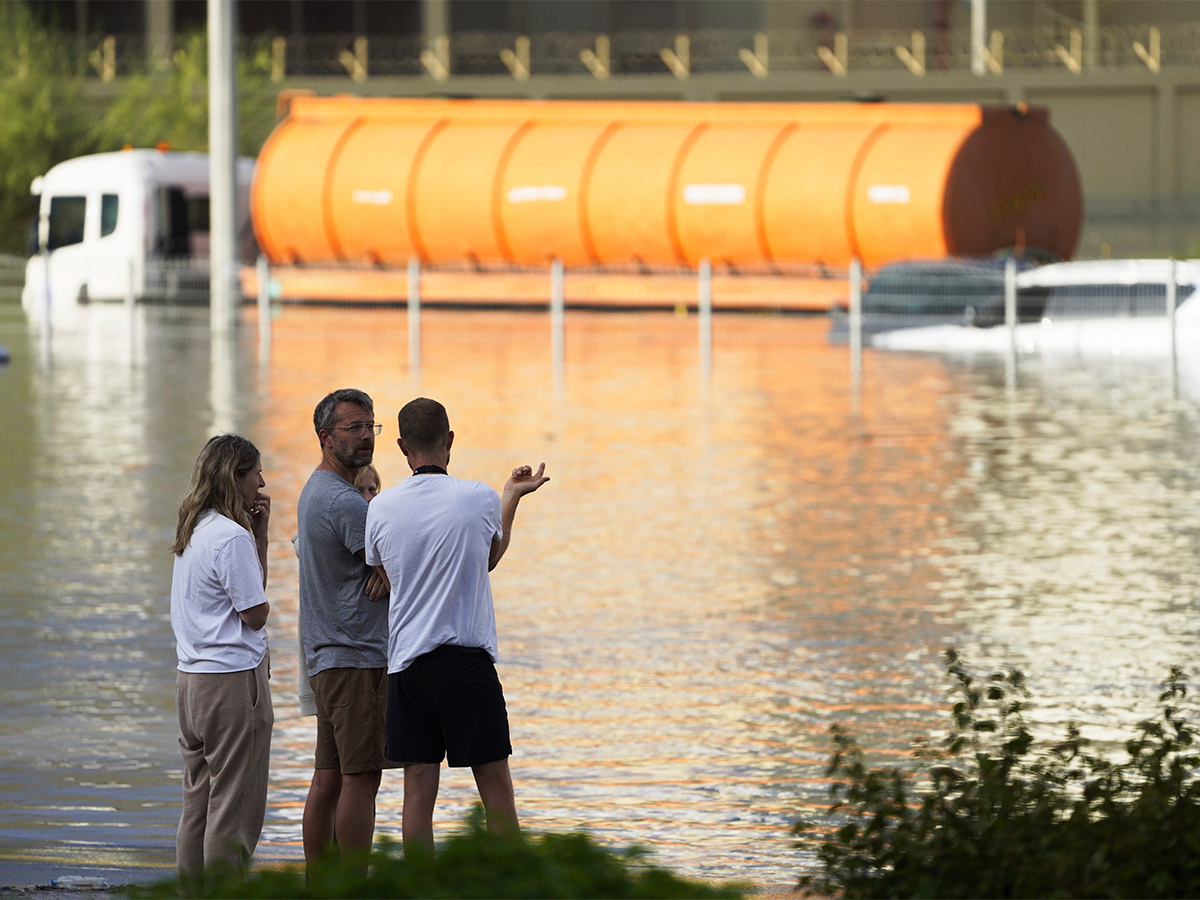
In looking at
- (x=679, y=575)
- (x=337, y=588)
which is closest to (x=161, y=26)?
(x=679, y=575)

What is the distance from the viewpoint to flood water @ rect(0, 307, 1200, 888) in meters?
8.40

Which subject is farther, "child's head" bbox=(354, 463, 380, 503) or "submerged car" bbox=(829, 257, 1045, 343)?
"submerged car" bbox=(829, 257, 1045, 343)

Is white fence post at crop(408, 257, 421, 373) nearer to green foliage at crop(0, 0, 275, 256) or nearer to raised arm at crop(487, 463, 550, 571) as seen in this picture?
green foliage at crop(0, 0, 275, 256)

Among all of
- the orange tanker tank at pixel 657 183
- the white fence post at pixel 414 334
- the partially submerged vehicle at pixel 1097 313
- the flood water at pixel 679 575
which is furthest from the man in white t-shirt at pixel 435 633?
the orange tanker tank at pixel 657 183

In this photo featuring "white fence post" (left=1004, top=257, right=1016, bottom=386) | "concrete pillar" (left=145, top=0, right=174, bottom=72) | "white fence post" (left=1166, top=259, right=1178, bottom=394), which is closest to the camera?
"white fence post" (left=1166, top=259, right=1178, bottom=394)

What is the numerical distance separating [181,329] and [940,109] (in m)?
13.1

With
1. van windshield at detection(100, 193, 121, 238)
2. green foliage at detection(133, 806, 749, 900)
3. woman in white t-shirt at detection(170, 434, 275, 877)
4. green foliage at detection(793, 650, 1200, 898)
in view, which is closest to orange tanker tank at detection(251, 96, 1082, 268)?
van windshield at detection(100, 193, 121, 238)

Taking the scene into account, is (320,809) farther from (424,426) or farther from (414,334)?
(414,334)

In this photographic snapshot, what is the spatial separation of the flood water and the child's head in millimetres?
1381

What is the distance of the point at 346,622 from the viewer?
6672 mm

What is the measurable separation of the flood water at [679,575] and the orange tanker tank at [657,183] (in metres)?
8.89

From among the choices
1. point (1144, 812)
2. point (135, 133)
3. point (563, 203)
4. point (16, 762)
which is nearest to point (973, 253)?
point (563, 203)

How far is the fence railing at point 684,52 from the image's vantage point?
189ft

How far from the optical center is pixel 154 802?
8086mm
